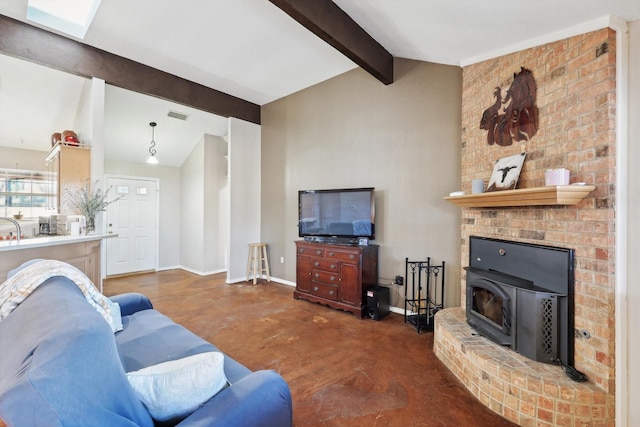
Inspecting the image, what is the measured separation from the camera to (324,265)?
3746 mm

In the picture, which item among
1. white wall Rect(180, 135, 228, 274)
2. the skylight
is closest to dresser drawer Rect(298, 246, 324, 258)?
white wall Rect(180, 135, 228, 274)

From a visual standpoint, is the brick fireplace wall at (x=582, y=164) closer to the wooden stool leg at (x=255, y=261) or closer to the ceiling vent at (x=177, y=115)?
the wooden stool leg at (x=255, y=261)

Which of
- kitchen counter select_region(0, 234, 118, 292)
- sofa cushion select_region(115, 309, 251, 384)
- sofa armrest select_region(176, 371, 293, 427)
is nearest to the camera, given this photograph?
sofa armrest select_region(176, 371, 293, 427)

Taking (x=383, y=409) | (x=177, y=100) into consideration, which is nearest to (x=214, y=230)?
(x=177, y=100)

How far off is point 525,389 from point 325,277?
7.72 feet

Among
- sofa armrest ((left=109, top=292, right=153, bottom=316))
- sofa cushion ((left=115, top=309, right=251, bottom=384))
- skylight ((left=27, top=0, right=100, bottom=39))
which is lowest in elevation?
sofa cushion ((left=115, top=309, right=251, bottom=384))

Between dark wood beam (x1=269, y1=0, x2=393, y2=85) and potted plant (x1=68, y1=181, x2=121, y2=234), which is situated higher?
dark wood beam (x1=269, y1=0, x2=393, y2=85)

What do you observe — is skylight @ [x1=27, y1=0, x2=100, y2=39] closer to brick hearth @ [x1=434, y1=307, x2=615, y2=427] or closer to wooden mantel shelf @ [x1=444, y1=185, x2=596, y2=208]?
wooden mantel shelf @ [x1=444, y1=185, x2=596, y2=208]

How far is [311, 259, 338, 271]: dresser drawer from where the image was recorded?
11.9ft

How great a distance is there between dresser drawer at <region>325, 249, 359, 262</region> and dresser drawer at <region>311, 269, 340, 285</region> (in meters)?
0.22

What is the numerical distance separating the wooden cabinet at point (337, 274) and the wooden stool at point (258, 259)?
122cm

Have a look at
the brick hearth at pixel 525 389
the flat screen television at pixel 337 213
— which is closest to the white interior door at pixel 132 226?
the flat screen television at pixel 337 213

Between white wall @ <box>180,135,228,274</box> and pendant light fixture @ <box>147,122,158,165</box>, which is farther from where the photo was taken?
white wall @ <box>180,135,228,274</box>

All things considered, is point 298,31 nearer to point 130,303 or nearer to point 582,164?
point 582,164
